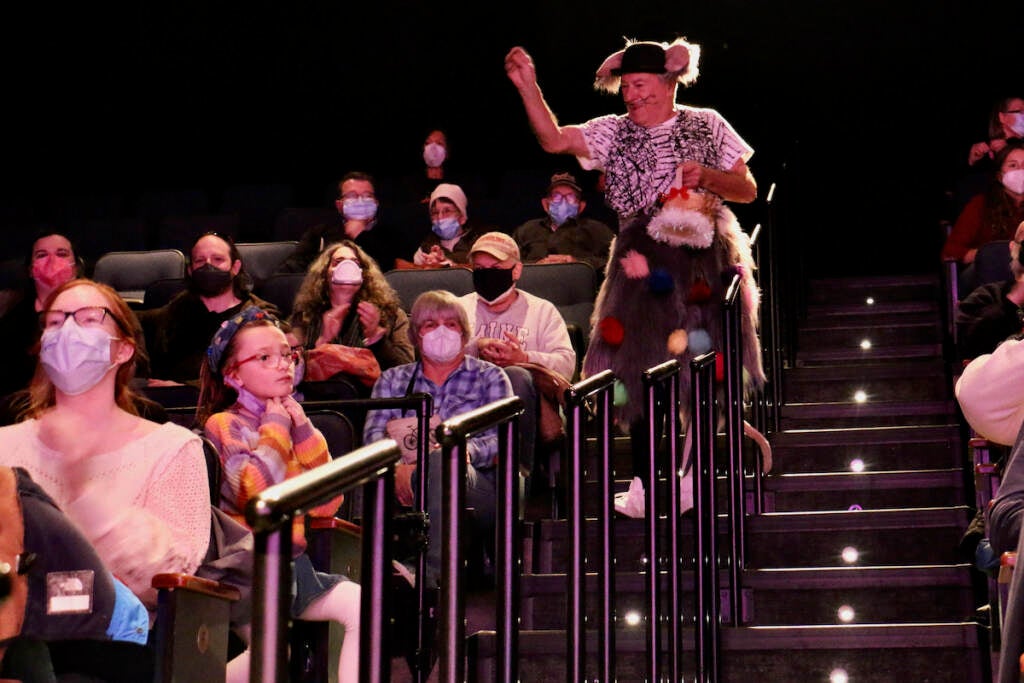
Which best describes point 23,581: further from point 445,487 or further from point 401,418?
point 401,418

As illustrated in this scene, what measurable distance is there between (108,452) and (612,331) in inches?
75.4

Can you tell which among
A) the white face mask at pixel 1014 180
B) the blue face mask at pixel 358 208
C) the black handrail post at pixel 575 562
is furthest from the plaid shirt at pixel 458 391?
the white face mask at pixel 1014 180

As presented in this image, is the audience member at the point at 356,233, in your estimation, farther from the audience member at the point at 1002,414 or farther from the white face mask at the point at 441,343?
the audience member at the point at 1002,414

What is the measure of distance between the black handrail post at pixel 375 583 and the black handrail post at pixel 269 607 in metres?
0.31

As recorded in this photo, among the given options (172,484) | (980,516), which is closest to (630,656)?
(980,516)

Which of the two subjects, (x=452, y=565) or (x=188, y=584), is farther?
(x=188, y=584)

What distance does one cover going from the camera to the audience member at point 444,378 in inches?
163

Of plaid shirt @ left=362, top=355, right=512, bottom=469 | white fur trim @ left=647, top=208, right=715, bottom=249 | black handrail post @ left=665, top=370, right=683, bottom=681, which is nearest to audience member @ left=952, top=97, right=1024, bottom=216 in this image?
white fur trim @ left=647, top=208, right=715, bottom=249

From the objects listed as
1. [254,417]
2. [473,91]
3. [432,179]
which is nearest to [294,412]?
[254,417]

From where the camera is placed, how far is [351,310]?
16.4ft

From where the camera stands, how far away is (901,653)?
3332 mm

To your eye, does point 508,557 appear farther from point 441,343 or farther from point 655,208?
point 655,208

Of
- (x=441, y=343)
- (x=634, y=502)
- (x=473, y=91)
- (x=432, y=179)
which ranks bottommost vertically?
(x=634, y=502)

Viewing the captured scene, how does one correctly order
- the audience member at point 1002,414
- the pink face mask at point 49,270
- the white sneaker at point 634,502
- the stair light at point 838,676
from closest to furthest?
the audience member at point 1002,414, the stair light at point 838,676, the white sneaker at point 634,502, the pink face mask at point 49,270
